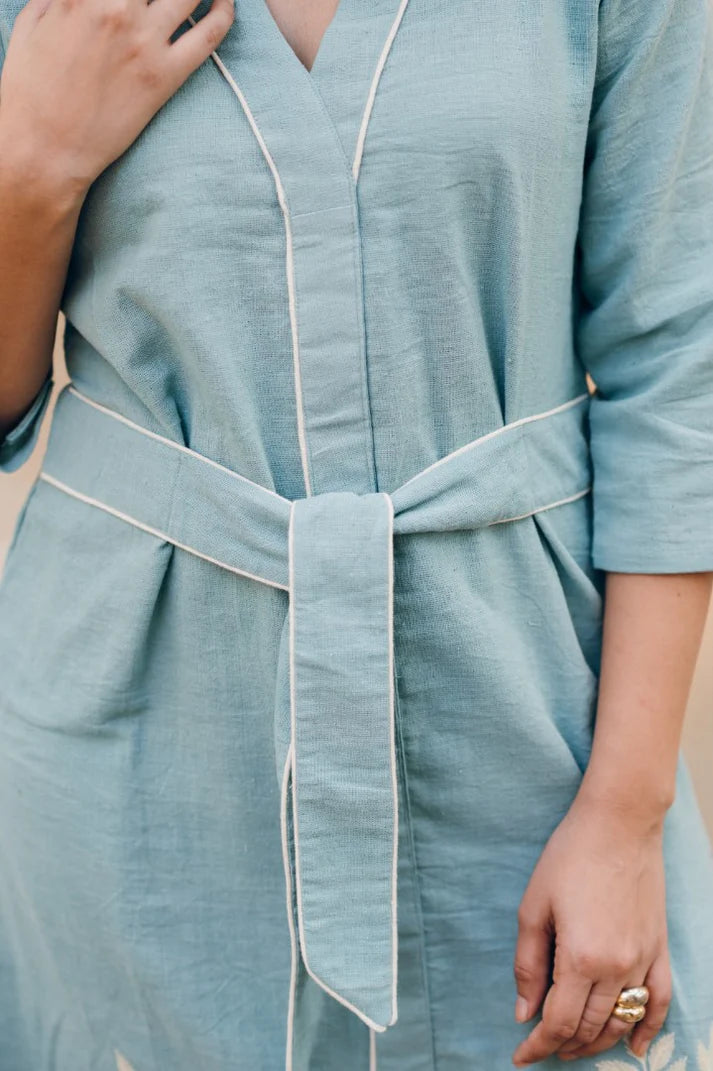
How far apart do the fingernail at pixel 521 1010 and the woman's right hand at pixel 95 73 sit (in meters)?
0.65

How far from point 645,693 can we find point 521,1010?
244 millimetres

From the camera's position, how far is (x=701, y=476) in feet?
2.59

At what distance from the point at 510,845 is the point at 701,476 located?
304 millimetres

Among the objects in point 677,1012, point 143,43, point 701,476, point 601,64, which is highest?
point 143,43

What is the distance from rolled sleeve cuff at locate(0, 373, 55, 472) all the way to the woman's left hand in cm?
52

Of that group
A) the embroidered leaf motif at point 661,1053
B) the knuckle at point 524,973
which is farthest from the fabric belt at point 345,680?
the embroidered leaf motif at point 661,1053

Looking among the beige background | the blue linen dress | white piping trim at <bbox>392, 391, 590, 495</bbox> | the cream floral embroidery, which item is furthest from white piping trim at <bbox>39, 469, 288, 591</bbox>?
the beige background

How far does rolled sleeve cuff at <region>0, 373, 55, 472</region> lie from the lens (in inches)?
35.5

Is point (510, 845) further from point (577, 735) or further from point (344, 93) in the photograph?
point (344, 93)

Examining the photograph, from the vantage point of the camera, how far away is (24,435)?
0.91m

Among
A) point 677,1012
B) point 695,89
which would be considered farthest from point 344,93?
point 677,1012

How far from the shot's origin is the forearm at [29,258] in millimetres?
743

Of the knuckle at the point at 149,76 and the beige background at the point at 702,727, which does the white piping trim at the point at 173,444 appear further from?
the beige background at the point at 702,727

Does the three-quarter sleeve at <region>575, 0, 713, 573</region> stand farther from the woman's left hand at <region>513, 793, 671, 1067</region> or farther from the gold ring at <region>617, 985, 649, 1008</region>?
the gold ring at <region>617, 985, 649, 1008</region>
